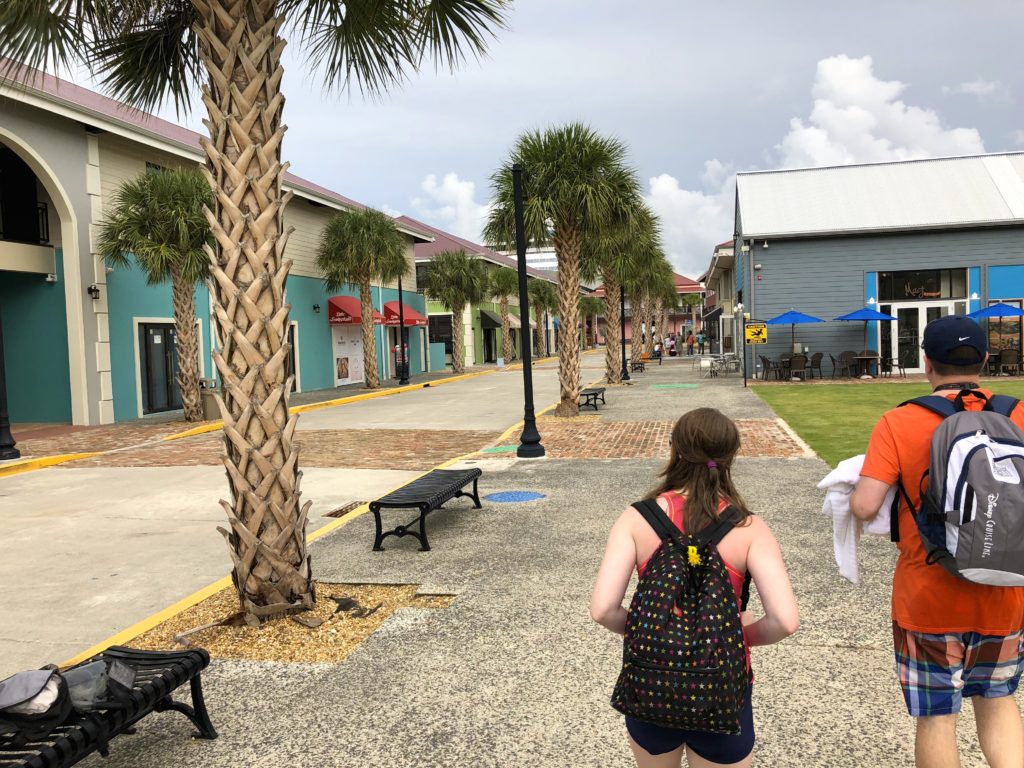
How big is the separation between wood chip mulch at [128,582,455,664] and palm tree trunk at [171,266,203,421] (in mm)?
14183

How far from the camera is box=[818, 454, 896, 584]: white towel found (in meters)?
2.69

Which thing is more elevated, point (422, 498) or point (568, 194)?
point (568, 194)

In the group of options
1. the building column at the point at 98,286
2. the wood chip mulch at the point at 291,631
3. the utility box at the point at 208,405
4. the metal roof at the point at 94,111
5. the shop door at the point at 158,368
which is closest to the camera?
the wood chip mulch at the point at 291,631

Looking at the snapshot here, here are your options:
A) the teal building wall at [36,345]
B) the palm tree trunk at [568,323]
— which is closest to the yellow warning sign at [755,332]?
the palm tree trunk at [568,323]

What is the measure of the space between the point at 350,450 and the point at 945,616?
1189cm

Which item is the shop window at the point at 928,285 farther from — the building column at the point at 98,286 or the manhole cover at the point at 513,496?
the building column at the point at 98,286

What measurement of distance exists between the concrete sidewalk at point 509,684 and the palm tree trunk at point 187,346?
1339 centimetres

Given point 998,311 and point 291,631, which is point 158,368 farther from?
point 998,311

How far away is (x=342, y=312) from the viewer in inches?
1232

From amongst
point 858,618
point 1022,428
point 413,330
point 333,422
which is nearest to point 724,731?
point 1022,428

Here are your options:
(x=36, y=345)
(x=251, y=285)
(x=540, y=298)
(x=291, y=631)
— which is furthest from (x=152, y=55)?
(x=540, y=298)

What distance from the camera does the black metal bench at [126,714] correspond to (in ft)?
9.50

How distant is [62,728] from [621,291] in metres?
30.5

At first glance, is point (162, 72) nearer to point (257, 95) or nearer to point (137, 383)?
point (257, 95)
